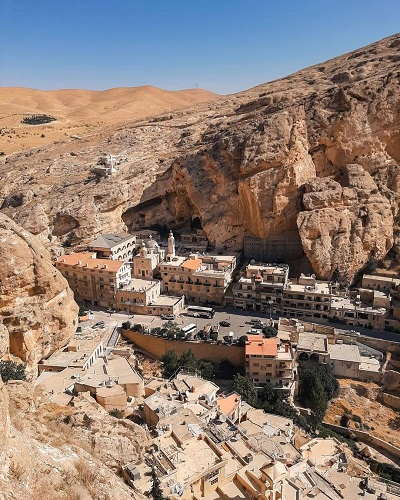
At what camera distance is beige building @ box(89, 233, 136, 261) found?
49094 mm

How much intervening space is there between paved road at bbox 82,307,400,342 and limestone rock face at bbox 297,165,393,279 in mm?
7230

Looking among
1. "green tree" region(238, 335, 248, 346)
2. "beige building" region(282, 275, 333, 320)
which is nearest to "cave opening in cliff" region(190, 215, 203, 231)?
"beige building" region(282, 275, 333, 320)

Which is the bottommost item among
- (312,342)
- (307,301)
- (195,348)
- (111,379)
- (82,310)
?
(195,348)

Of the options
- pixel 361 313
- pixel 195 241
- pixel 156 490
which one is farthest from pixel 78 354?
pixel 361 313

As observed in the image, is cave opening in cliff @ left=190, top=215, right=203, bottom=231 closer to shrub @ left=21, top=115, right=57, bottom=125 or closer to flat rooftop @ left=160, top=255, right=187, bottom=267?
flat rooftop @ left=160, top=255, right=187, bottom=267

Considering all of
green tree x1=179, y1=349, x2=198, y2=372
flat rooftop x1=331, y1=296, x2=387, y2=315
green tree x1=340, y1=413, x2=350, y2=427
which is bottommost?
green tree x1=340, y1=413, x2=350, y2=427

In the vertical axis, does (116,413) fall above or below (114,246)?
below

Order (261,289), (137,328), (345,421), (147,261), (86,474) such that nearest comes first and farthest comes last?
(86,474) → (345,421) → (137,328) → (261,289) → (147,261)

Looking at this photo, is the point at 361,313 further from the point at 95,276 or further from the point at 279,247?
the point at 95,276

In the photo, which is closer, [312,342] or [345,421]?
[345,421]

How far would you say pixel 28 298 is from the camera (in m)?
32.0

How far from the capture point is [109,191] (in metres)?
57.0

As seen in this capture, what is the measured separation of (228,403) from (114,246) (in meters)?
24.4

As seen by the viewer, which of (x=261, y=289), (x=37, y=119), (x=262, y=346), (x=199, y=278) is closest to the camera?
(x=262, y=346)
